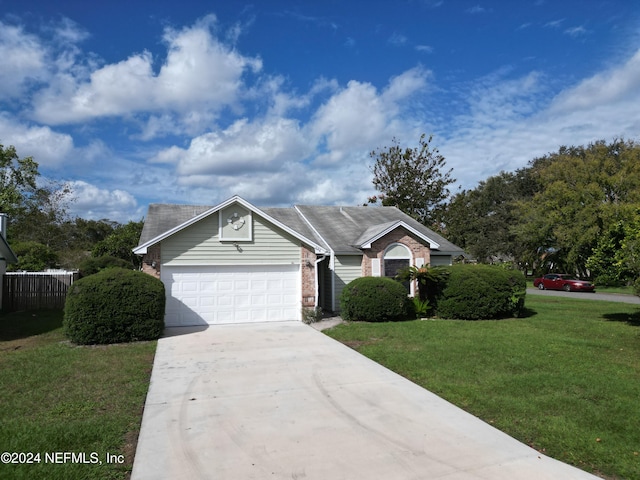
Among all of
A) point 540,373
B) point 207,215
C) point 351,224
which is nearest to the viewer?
point 540,373

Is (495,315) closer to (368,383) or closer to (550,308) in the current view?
(550,308)

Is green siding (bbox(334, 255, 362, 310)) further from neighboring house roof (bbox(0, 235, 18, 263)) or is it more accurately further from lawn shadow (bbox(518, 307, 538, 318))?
neighboring house roof (bbox(0, 235, 18, 263))

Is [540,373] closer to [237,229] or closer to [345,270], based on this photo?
[237,229]

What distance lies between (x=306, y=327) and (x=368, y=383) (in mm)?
6493

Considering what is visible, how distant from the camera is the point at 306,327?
14180mm

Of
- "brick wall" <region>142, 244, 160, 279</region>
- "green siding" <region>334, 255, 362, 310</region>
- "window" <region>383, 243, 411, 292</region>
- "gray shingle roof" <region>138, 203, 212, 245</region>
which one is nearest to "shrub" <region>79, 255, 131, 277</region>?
"gray shingle roof" <region>138, 203, 212, 245</region>

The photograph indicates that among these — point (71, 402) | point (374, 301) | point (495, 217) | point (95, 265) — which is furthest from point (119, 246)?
point (495, 217)

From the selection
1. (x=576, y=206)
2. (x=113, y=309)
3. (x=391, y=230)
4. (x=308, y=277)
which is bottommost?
(x=113, y=309)

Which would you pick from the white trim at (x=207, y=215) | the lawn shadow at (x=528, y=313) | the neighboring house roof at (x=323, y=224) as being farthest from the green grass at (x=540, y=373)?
the neighboring house roof at (x=323, y=224)

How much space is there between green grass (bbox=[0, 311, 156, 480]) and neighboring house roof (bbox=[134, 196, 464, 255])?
14.8 feet

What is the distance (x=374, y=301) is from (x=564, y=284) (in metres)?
22.8

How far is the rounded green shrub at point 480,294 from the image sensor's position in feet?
50.9

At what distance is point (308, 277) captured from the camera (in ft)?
51.3

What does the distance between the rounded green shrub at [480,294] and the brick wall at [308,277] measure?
465 cm
